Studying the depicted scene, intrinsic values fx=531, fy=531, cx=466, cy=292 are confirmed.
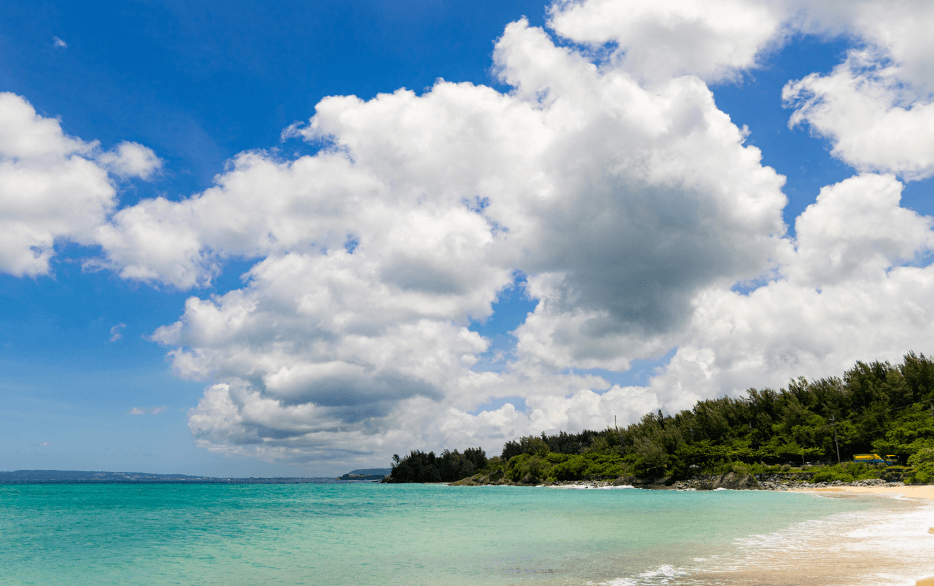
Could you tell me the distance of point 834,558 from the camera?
15906mm

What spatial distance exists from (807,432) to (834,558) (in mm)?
82205

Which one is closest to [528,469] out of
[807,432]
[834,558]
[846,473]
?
[807,432]

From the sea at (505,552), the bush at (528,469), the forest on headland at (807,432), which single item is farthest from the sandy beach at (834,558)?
the bush at (528,469)

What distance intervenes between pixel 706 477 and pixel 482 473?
9820 cm

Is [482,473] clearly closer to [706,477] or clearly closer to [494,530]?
[706,477]

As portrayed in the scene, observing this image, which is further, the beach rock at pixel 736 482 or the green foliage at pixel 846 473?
the beach rock at pixel 736 482

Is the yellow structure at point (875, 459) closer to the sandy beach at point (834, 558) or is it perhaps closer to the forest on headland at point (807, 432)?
the forest on headland at point (807, 432)

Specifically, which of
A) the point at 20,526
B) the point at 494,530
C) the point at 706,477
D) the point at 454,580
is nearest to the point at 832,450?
the point at 706,477

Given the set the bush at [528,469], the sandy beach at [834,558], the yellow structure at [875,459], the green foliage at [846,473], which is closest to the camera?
the sandy beach at [834,558]

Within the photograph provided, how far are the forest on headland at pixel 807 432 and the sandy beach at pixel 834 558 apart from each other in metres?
53.1

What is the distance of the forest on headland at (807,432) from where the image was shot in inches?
2872

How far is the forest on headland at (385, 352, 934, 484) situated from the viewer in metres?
72.9

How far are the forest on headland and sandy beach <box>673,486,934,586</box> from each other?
2092 inches

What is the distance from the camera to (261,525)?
36.7 m
